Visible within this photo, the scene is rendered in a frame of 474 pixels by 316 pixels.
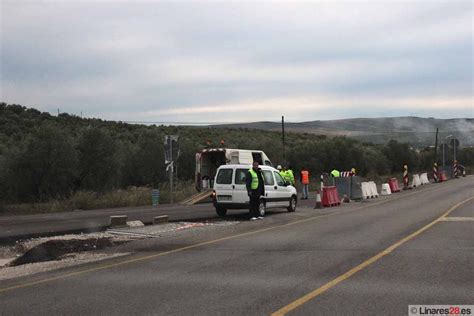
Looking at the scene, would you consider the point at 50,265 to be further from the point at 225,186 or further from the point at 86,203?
the point at 86,203

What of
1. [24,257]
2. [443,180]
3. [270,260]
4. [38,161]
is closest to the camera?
[270,260]

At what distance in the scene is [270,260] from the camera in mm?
9773

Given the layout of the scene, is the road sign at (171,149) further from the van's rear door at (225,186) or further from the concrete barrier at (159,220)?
the concrete barrier at (159,220)

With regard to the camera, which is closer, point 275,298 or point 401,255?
point 275,298

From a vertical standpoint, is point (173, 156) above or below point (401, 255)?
above

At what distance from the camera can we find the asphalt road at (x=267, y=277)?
663 centimetres

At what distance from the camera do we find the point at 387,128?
76500 millimetres

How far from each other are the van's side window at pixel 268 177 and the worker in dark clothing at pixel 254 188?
157 cm

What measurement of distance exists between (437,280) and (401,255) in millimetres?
2193

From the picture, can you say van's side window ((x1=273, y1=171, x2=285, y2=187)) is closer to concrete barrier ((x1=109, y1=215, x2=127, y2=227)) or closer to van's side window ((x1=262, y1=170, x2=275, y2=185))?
van's side window ((x1=262, y1=170, x2=275, y2=185))

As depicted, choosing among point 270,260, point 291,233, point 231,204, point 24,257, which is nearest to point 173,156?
point 231,204

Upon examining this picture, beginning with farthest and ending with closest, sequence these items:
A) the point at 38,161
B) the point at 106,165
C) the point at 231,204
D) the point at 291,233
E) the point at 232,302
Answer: the point at 106,165 → the point at 38,161 → the point at 231,204 → the point at 291,233 → the point at 232,302

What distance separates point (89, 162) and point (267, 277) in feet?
107

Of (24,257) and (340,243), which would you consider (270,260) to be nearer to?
(340,243)
